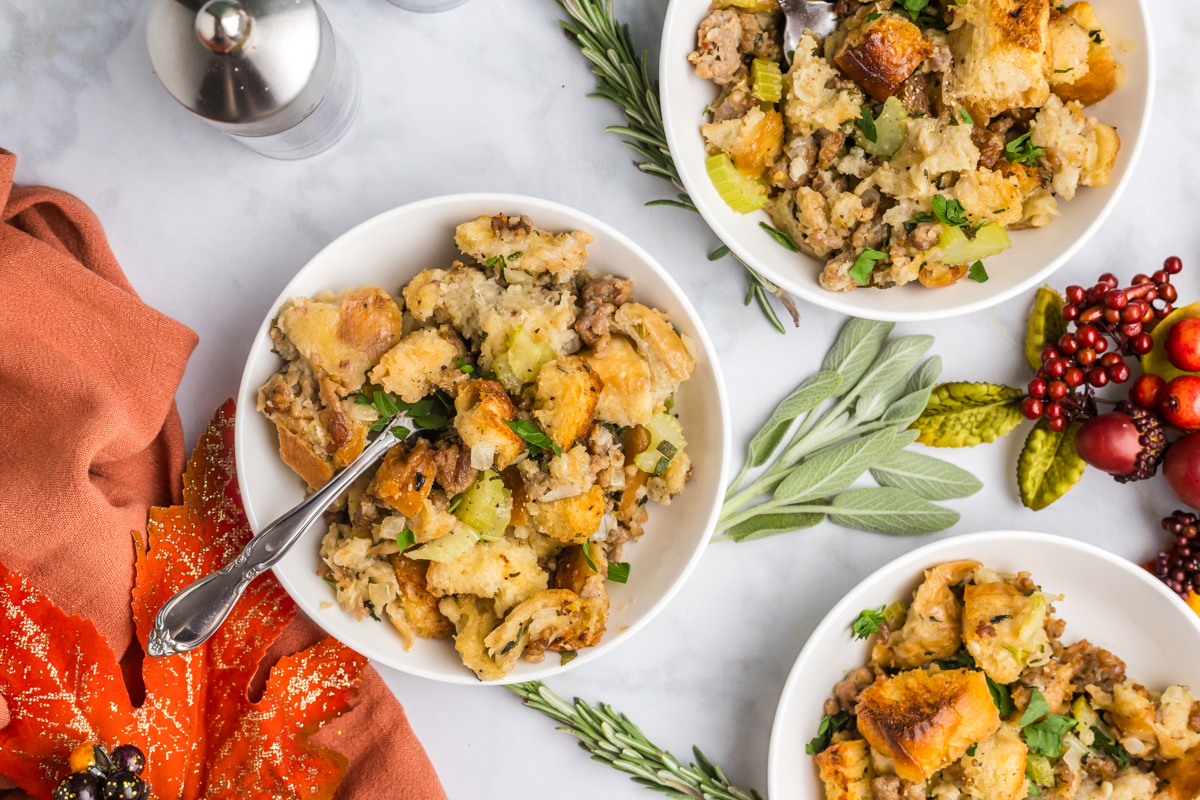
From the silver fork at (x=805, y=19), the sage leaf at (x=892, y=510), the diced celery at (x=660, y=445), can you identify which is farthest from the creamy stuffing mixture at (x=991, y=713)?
the silver fork at (x=805, y=19)

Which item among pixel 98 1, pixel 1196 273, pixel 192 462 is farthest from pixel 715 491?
pixel 98 1

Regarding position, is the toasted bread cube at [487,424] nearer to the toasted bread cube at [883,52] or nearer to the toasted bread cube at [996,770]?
the toasted bread cube at [883,52]

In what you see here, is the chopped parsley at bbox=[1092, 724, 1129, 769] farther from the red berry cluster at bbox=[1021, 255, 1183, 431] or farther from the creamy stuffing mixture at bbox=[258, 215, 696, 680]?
the creamy stuffing mixture at bbox=[258, 215, 696, 680]

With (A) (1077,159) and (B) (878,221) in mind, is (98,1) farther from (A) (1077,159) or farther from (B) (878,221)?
(A) (1077,159)

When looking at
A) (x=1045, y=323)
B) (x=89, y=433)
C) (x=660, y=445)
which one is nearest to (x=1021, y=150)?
(x=1045, y=323)

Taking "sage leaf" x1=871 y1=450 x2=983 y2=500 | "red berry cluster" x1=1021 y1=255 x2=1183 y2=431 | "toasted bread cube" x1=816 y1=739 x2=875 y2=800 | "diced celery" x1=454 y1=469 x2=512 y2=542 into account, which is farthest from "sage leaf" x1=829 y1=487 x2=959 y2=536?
"diced celery" x1=454 y1=469 x2=512 y2=542
